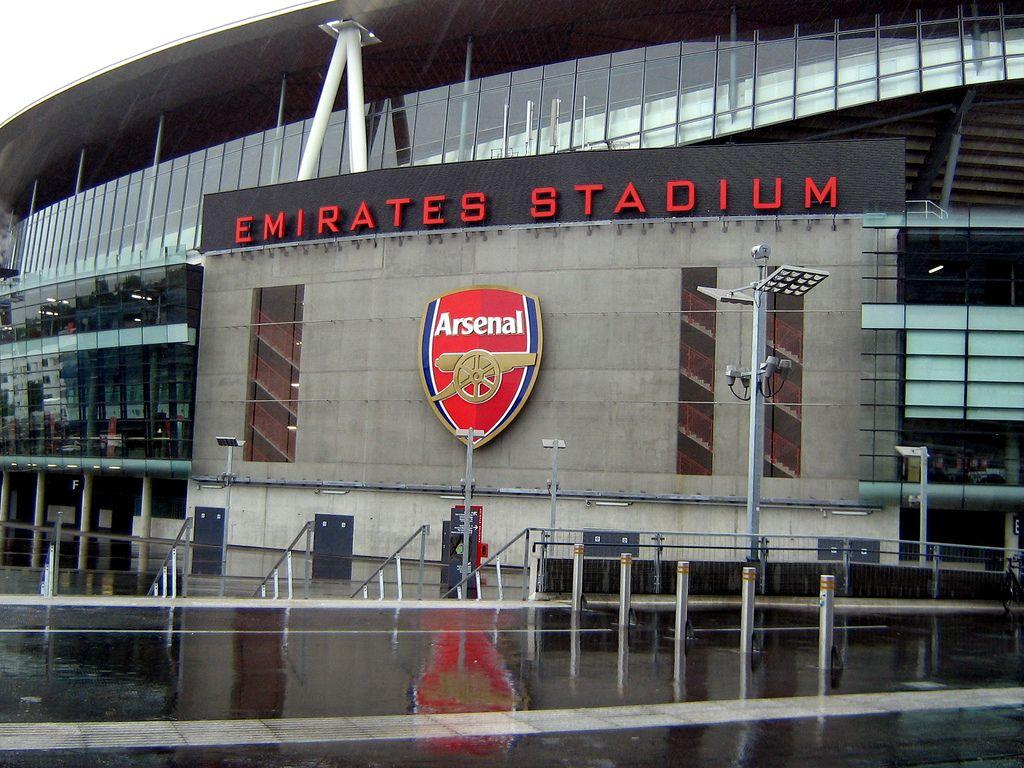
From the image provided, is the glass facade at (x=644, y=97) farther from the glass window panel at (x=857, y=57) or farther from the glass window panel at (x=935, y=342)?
the glass window panel at (x=935, y=342)

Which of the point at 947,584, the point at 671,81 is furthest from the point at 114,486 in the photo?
the point at 947,584

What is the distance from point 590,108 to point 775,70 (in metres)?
7.97

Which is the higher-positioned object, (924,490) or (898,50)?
(898,50)

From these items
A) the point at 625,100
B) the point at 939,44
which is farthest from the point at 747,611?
the point at 939,44

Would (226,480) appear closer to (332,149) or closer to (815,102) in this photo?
(332,149)

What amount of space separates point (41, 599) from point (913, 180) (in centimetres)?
3731

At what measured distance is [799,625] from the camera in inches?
727

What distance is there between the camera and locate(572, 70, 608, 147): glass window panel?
1727 inches

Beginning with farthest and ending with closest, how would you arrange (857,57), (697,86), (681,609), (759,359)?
(697,86)
(857,57)
(759,359)
(681,609)

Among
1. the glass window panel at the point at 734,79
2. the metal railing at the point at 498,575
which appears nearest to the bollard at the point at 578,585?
the metal railing at the point at 498,575

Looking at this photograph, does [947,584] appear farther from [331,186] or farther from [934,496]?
[331,186]

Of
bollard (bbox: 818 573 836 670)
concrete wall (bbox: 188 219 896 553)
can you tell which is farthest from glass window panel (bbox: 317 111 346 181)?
bollard (bbox: 818 573 836 670)

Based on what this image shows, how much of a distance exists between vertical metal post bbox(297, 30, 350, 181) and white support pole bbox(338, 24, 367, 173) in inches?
12.7

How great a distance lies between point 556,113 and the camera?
44938 millimetres
